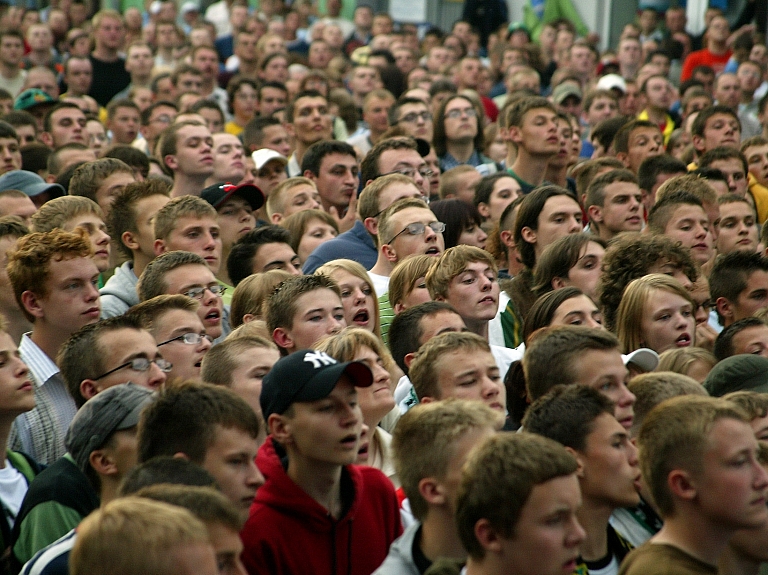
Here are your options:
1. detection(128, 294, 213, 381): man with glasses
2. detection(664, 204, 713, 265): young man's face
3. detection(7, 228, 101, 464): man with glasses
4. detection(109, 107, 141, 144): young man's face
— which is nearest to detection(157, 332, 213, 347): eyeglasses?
detection(128, 294, 213, 381): man with glasses

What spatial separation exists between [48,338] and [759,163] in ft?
22.7

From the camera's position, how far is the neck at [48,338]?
5477mm

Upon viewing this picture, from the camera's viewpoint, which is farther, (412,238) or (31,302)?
(412,238)

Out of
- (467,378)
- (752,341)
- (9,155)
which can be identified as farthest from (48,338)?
(9,155)

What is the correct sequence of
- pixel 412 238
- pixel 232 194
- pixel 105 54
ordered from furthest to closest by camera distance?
pixel 105 54 → pixel 232 194 → pixel 412 238

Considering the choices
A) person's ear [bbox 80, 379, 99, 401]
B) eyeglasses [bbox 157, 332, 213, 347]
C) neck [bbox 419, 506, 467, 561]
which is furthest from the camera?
eyeglasses [bbox 157, 332, 213, 347]

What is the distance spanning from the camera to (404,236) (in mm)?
7027

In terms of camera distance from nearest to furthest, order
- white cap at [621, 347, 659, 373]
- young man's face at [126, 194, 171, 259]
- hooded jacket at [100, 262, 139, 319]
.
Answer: white cap at [621, 347, 659, 373] < hooded jacket at [100, 262, 139, 319] < young man's face at [126, 194, 171, 259]

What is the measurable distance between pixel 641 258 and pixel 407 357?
1.68 m

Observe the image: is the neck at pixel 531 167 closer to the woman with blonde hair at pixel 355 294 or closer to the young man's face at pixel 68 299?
the woman with blonde hair at pixel 355 294

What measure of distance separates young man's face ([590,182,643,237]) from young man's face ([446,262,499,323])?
2254mm

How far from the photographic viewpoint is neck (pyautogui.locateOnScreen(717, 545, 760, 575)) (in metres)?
3.75

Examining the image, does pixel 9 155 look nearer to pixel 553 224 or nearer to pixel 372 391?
pixel 553 224

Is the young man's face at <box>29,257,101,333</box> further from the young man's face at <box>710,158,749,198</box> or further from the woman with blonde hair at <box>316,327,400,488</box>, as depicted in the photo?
the young man's face at <box>710,158,749,198</box>
